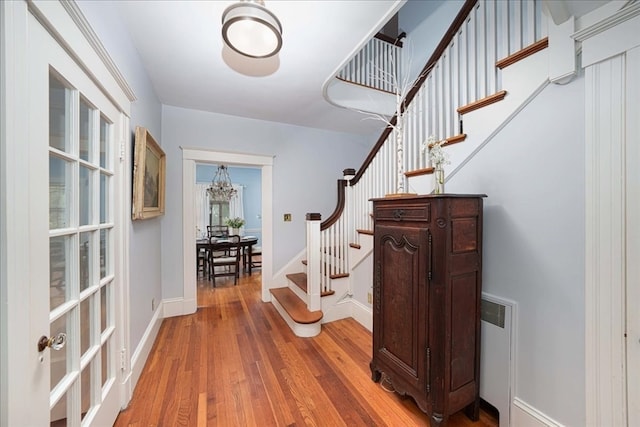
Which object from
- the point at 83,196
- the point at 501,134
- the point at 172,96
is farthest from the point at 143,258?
the point at 501,134

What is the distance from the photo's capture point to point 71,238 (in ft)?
3.64

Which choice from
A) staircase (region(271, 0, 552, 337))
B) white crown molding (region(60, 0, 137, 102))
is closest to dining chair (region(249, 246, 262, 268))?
staircase (region(271, 0, 552, 337))

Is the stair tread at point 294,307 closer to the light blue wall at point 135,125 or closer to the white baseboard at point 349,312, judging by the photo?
the white baseboard at point 349,312

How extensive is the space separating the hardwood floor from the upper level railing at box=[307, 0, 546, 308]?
4.62 feet

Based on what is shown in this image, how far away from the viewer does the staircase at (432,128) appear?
145cm

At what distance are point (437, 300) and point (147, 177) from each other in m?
2.45

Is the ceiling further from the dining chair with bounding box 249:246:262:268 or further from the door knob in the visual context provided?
the dining chair with bounding box 249:246:262:268

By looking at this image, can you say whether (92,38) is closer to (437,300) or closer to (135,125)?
(135,125)

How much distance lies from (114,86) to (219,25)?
31.6 inches

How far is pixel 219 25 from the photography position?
5.62 feet

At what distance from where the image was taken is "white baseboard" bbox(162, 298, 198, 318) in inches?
120

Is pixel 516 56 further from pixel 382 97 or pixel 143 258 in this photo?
pixel 143 258

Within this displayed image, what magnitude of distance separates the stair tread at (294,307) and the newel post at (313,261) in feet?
0.33

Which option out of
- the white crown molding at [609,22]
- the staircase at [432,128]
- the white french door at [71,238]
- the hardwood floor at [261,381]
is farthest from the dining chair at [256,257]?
the white crown molding at [609,22]
